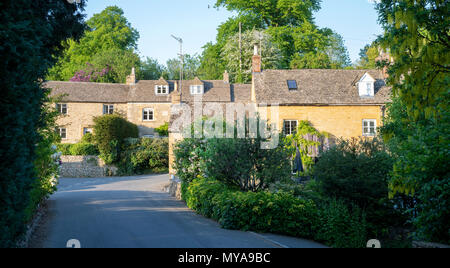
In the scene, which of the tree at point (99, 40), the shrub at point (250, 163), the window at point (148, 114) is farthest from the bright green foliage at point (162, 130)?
the shrub at point (250, 163)

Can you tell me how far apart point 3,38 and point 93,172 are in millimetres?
38287

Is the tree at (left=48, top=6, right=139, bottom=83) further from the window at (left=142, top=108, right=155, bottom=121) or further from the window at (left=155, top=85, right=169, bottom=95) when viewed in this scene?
the window at (left=142, top=108, right=155, bottom=121)

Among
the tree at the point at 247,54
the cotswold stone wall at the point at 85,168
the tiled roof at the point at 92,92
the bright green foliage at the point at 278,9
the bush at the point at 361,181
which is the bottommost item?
the cotswold stone wall at the point at 85,168

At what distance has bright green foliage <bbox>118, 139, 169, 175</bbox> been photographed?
135 ft

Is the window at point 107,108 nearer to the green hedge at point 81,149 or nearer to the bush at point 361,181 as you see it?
the green hedge at point 81,149

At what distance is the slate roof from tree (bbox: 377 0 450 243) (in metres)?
21.4

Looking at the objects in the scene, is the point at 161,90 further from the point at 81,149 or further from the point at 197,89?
the point at 81,149

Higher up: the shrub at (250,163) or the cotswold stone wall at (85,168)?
the shrub at (250,163)

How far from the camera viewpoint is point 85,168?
41719 millimetres

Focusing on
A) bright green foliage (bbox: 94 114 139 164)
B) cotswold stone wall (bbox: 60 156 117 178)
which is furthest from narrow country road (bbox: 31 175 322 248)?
cotswold stone wall (bbox: 60 156 117 178)

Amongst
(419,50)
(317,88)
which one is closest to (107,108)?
(317,88)

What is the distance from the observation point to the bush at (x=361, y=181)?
12766mm

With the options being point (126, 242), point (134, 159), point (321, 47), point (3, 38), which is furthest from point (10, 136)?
point (321, 47)

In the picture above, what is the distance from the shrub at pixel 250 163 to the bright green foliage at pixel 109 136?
29.1m
